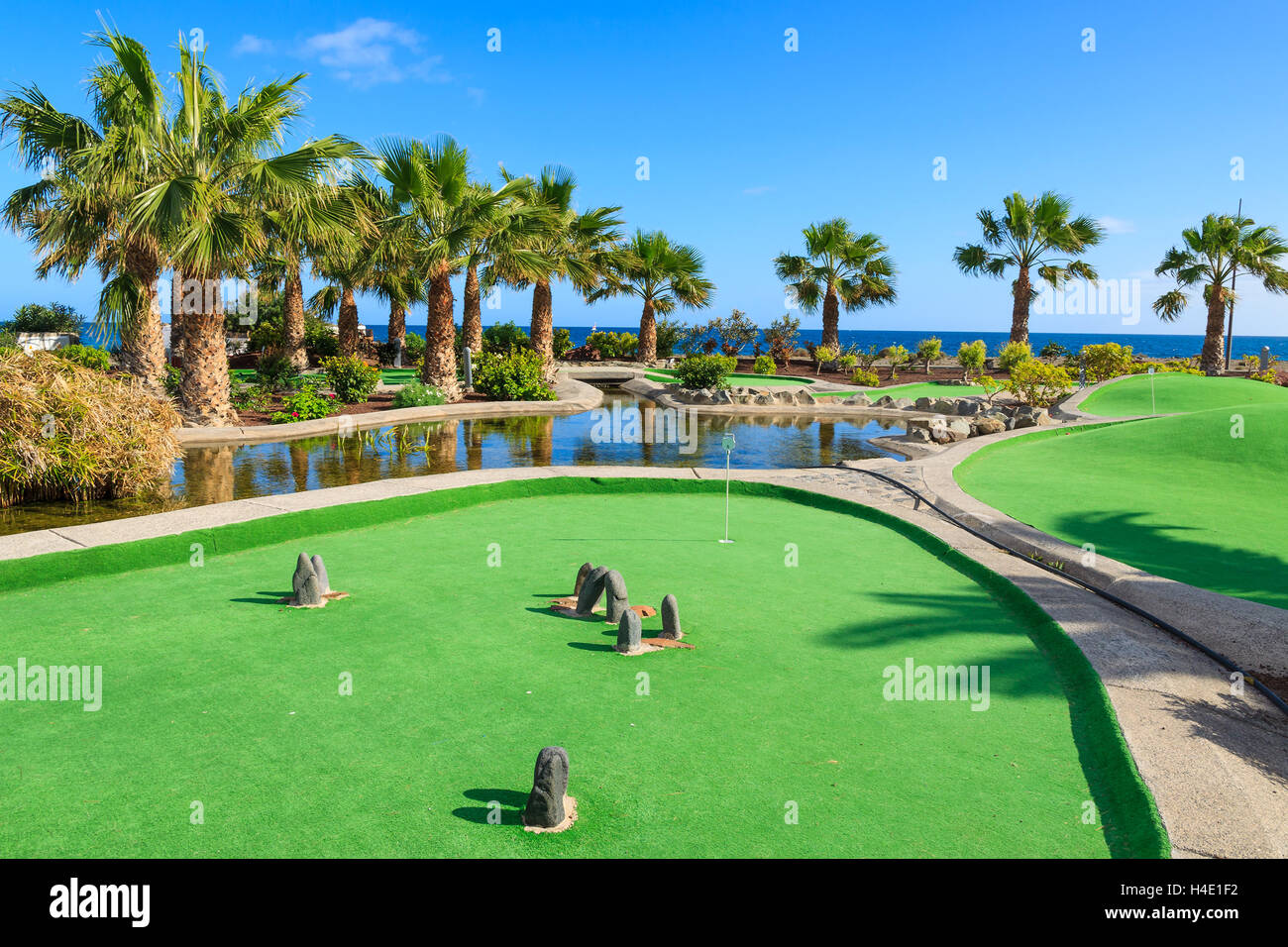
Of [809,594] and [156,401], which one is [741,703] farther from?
[156,401]

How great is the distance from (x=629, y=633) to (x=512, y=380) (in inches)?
765

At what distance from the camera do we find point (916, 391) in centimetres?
2838

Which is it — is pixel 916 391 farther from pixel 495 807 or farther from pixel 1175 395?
pixel 495 807

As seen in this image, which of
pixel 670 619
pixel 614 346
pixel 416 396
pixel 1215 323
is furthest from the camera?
pixel 614 346

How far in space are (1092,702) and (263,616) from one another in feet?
18.2

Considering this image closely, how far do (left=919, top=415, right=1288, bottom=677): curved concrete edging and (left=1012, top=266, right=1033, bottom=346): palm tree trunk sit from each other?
2807 cm

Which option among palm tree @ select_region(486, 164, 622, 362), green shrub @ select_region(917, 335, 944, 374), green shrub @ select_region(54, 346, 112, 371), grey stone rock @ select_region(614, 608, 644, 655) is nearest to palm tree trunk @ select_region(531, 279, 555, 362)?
palm tree @ select_region(486, 164, 622, 362)

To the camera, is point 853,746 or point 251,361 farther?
point 251,361

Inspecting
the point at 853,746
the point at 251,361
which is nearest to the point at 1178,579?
the point at 853,746

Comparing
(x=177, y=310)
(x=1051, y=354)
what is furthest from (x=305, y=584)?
(x=1051, y=354)

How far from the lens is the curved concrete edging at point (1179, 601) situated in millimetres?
5020
